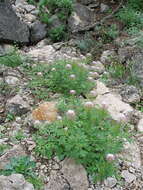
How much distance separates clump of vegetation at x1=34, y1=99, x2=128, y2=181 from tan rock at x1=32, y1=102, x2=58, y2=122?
1.25ft

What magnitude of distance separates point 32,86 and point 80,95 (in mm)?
667

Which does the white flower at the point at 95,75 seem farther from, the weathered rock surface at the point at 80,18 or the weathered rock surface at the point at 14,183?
the weathered rock surface at the point at 14,183

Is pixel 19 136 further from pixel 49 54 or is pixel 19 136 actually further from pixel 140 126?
pixel 49 54

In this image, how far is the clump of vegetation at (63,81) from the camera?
5.35 metres

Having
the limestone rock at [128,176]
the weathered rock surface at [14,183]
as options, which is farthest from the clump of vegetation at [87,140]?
the weathered rock surface at [14,183]

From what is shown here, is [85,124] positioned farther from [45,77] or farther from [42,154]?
[45,77]

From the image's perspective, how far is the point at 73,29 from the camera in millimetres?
7242

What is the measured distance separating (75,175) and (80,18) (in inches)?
159

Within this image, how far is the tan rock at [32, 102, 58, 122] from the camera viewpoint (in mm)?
4785

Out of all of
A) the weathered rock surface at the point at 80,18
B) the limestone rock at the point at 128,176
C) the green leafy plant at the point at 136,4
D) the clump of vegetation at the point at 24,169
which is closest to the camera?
the clump of vegetation at the point at 24,169

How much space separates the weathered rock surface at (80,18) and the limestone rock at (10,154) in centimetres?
343

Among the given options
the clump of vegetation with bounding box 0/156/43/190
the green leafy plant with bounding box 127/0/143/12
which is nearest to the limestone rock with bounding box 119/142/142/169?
the clump of vegetation with bounding box 0/156/43/190

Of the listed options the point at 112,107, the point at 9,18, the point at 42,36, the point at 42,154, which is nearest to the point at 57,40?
the point at 42,36

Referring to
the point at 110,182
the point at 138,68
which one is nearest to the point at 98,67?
the point at 138,68
